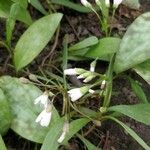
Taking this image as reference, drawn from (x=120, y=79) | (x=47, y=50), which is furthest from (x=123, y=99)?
(x=47, y=50)

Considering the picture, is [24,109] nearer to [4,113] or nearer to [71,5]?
[4,113]

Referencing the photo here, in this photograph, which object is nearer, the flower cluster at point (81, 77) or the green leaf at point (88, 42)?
the flower cluster at point (81, 77)

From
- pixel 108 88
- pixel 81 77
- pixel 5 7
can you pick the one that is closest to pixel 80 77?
pixel 81 77

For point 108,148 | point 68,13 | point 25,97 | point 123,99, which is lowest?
point 108,148

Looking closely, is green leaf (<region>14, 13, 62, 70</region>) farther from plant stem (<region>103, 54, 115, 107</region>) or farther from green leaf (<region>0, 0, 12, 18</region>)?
plant stem (<region>103, 54, 115, 107</region>)

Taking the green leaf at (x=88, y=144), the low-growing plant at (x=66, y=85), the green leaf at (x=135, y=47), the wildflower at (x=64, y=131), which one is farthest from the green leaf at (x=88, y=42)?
the wildflower at (x=64, y=131)

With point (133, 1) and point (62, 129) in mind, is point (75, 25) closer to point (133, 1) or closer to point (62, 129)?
point (133, 1)

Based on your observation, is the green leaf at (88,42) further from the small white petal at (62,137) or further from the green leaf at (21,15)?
the small white petal at (62,137)
